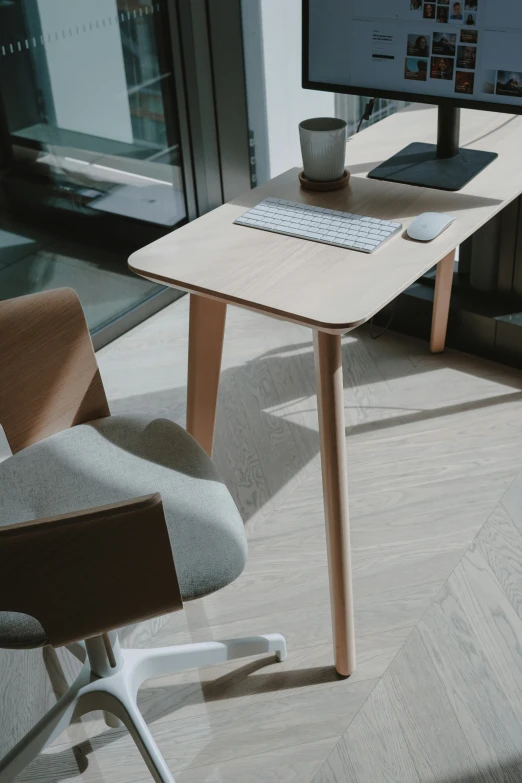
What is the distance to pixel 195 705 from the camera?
159 cm

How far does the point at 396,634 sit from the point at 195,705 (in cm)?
42

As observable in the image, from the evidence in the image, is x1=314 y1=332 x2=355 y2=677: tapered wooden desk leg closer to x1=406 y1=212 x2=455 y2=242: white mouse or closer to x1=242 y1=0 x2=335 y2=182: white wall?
x1=406 y1=212 x2=455 y2=242: white mouse

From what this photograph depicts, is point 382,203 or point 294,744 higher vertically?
point 382,203

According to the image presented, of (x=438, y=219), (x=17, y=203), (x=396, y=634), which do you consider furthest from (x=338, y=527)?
(x=17, y=203)

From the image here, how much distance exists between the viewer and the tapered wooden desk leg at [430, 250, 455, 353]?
2265 millimetres

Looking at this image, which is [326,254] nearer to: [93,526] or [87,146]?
[93,526]

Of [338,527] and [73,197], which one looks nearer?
[338,527]

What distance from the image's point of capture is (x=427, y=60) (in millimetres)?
1717

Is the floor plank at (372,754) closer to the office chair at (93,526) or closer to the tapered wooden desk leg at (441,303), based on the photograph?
the office chair at (93,526)

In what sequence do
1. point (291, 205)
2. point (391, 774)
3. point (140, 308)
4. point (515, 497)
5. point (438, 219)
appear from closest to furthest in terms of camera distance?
point (391, 774), point (438, 219), point (291, 205), point (515, 497), point (140, 308)

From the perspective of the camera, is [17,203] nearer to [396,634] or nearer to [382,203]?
[382,203]

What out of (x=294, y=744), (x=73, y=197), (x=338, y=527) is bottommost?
(x=294, y=744)

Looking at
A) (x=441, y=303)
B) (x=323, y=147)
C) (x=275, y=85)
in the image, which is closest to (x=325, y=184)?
(x=323, y=147)

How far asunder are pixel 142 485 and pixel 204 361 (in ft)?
1.37
